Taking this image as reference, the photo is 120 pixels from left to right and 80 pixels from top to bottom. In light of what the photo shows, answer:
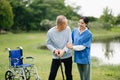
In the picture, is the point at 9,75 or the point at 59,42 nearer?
the point at 59,42

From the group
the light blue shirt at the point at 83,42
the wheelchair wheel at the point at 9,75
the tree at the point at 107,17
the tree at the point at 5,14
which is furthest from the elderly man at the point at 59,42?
the tree at the point at 107,17

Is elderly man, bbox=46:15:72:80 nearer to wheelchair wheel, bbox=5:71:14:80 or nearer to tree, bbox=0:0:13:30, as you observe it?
wheelchair wheel, bbox=5:71:14:80

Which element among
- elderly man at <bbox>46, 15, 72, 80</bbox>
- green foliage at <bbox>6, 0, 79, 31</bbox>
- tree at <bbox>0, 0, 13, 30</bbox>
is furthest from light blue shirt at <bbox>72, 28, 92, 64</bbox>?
green foliage at <bbox>6, 0, 79, 31</bbox>

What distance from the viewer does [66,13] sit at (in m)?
58.9

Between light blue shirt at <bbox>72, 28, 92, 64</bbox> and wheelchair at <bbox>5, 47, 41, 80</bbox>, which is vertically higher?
light blue shirt at <bbox>72, 28, 92, 64</bbox>

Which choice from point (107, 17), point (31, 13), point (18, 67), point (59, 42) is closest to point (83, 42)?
point (59, 42)

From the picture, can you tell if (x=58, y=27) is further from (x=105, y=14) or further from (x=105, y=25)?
(x=105, y=14)

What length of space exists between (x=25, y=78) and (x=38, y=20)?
44.0m

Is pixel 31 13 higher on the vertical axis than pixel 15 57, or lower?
higher

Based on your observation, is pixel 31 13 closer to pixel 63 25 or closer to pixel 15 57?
pixel 15 57

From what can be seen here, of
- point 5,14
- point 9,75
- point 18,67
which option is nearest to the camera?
point 18,67

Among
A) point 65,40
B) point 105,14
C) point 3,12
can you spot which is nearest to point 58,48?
point 65,40

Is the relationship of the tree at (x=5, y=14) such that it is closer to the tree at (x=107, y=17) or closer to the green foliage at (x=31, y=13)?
the green foliage at (x=31, y=13)

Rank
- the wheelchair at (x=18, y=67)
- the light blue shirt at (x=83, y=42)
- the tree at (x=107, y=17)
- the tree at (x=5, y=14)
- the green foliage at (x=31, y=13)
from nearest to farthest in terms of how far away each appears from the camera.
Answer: the light blue shirt at (x=83, y=42) → the wheelchair at (x=18, y=67) → the tree at (x=5, y=14) → the green foliage at (x=31, y=13) → the tree at (x=107, y=17)
